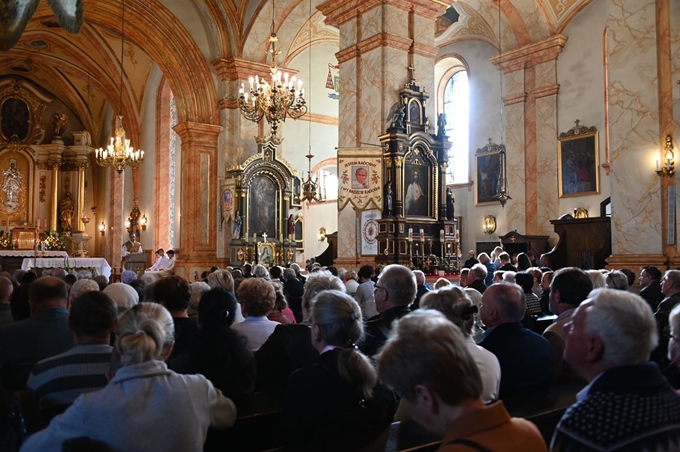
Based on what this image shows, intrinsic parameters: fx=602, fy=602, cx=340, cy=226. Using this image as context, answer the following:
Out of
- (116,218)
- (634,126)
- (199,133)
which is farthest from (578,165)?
(116,218)

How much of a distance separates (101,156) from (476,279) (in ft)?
39.3

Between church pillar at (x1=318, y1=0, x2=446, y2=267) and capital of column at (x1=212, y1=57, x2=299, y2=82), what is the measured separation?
15.4 ft

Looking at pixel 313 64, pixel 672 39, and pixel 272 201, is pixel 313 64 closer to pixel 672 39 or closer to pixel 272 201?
pixel 272 201

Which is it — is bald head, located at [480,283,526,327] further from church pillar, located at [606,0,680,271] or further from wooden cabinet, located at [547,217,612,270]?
wooden cabinet, located at [547,217,612,270]

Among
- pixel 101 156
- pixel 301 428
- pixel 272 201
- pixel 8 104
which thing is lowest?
pixel 301 428

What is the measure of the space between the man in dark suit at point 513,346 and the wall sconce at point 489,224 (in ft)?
46.7

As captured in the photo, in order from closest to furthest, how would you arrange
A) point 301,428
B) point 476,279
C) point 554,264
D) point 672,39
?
point 301,428 < point 476,279 < point 672,39 < point 554,264

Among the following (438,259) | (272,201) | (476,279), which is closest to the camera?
(476,279)

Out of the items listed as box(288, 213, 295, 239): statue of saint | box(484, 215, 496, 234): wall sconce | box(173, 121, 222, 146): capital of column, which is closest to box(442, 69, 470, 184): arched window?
box(484, 215, 496, 234): wall sconce

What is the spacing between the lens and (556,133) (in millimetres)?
15773

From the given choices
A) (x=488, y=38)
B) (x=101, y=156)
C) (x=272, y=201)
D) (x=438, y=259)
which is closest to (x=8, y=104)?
(x=101, y=156)

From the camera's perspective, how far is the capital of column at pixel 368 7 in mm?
12102

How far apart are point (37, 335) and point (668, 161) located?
853cm

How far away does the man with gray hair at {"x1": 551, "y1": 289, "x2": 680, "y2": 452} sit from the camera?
1.62 meters
